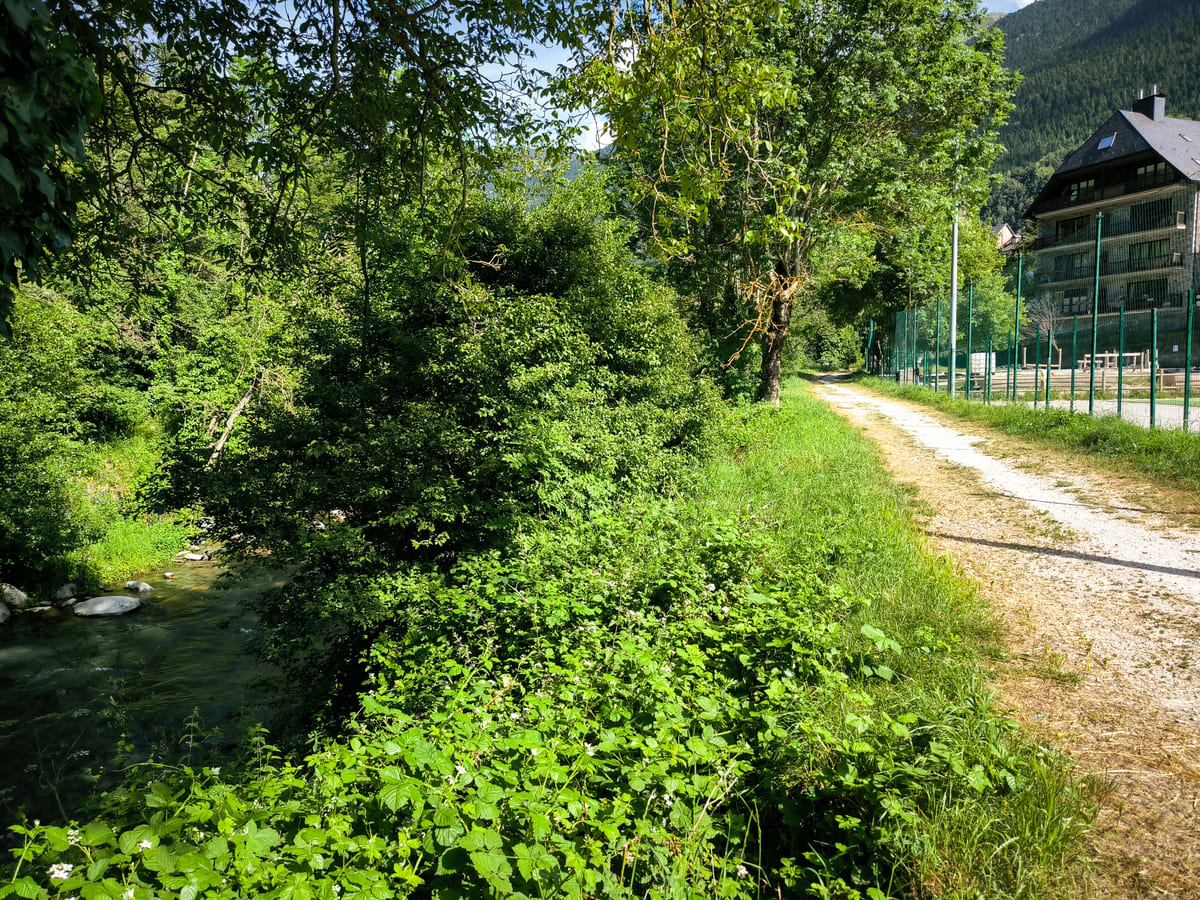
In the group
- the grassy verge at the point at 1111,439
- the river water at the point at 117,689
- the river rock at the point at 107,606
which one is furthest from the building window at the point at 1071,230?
the river rock at the point at 107,606

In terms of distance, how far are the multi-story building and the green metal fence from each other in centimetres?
219

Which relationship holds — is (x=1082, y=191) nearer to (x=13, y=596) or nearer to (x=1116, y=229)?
(x=1116, y=229)

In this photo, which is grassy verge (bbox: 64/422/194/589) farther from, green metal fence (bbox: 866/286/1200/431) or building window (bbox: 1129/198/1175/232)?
building window (bbox: 1129/198/1175/232)

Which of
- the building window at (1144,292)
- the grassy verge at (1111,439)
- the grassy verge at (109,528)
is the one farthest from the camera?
the building window at (1144,292)

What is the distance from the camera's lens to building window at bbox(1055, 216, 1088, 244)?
140 ft

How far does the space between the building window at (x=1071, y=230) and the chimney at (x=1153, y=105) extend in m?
6.48

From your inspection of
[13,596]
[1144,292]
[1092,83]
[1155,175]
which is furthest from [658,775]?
[1092,83]

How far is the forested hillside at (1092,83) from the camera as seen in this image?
10781 centimetres

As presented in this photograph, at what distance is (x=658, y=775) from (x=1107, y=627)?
135 inches

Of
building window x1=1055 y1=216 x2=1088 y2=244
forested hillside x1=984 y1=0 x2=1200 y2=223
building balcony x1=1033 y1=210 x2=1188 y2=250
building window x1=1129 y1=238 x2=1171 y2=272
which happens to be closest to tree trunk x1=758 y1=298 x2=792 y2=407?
building balcony x1=1033 y1=210 x2=1188 y2=250

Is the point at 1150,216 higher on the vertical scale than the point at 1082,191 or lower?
lower

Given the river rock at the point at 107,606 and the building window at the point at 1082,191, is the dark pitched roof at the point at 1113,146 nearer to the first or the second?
the building window at the point at 1082,191

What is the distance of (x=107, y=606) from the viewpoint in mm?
11195

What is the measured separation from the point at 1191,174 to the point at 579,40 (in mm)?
45464
